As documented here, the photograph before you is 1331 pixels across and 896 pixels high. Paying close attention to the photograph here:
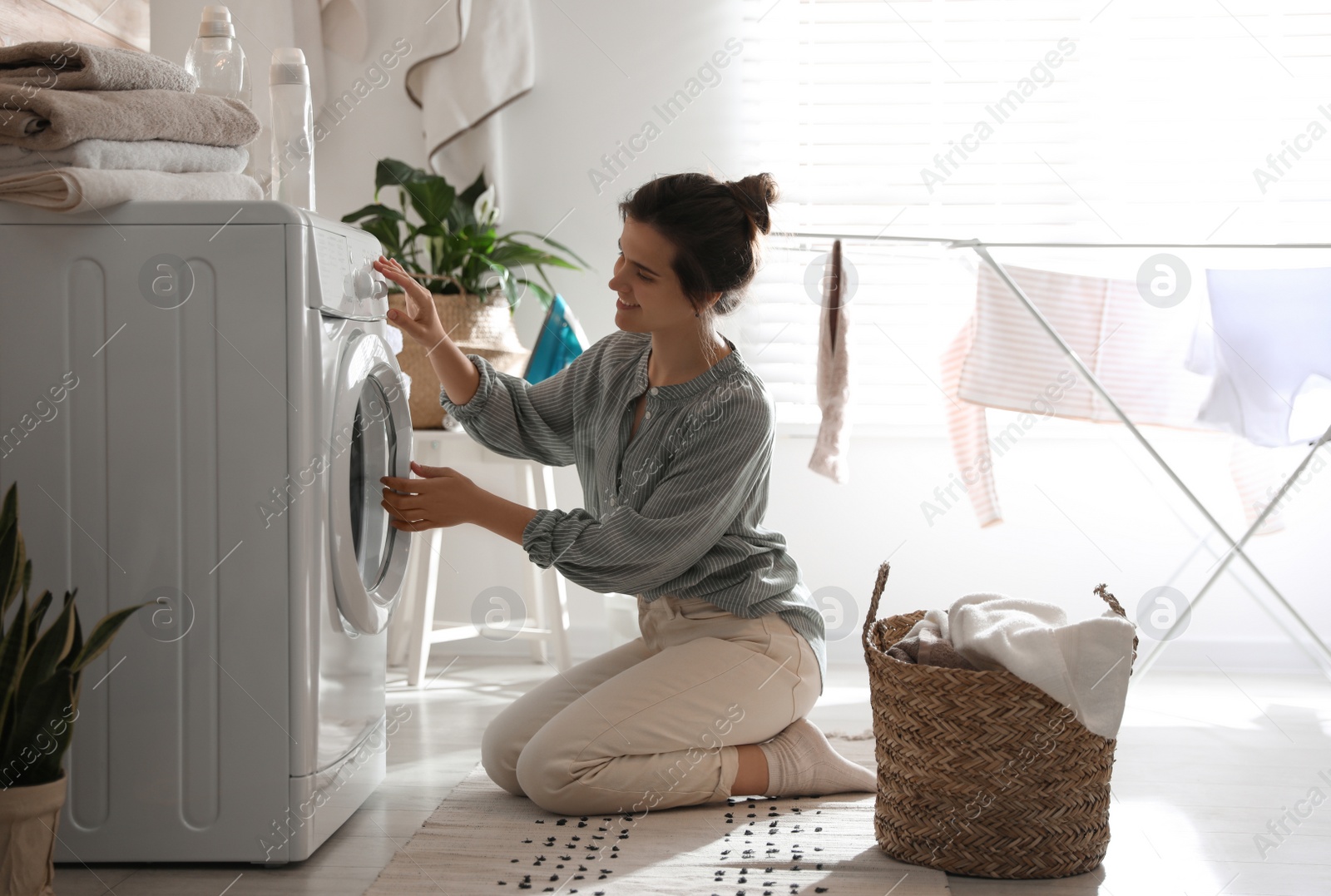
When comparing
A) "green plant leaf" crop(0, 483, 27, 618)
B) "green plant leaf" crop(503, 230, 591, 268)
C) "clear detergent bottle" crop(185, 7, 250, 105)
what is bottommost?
"green plant leaf" crop(0, 483, 27, 618)

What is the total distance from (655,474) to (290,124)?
0.76m

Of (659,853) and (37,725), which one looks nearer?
(37,725)

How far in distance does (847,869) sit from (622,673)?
0.43 meters

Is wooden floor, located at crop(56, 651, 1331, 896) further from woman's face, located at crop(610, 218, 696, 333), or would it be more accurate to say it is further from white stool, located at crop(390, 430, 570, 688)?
woman's face, located at crop(610, 218, 696, 333)

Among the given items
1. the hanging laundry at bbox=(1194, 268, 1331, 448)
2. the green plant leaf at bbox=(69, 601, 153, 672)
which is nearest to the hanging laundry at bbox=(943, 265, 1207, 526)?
the hanging laundry at bbox=(1194, 268, 1331, 448)

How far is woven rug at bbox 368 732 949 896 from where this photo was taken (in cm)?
138

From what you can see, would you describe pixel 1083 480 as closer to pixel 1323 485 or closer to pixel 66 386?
pixel 1323 485

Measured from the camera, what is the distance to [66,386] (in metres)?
1.39

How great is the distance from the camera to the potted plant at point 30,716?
3.98 feet

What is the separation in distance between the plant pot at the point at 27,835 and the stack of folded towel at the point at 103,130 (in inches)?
25.5

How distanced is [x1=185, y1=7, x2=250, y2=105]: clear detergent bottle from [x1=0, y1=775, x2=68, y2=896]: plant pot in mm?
1007

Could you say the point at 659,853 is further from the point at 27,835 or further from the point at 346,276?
the point at 346,276

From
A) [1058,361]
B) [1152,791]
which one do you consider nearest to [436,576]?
[1058,361]

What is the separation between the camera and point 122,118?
4.48 ft
